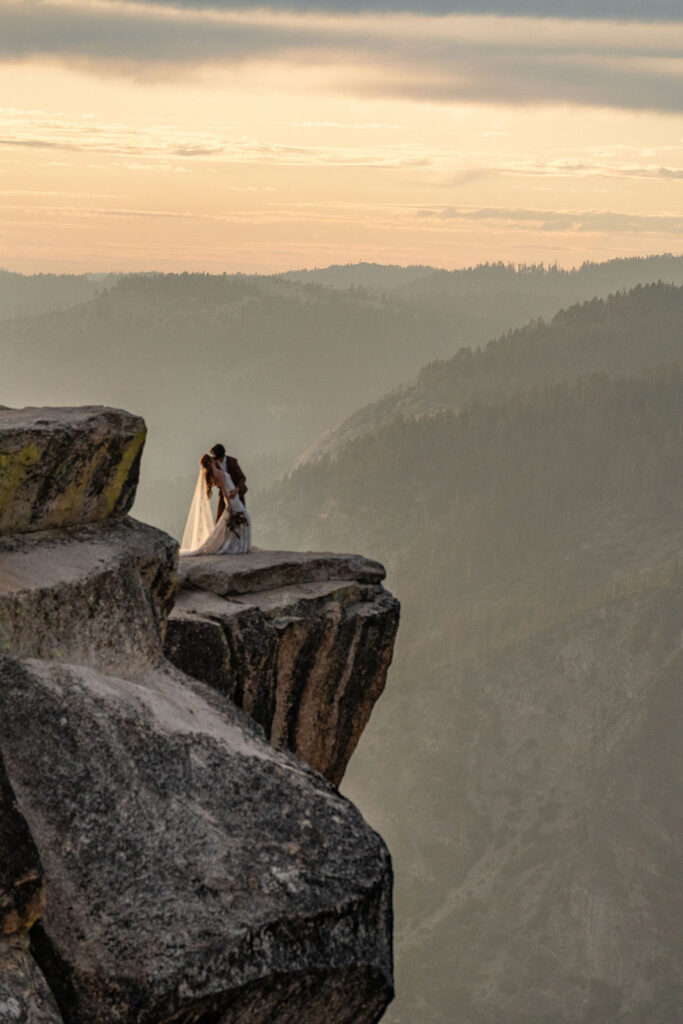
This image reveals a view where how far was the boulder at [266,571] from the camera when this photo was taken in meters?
20.8

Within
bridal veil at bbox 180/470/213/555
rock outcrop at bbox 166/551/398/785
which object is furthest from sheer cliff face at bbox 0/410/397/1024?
bridal veil at bbox 180/470/213/555

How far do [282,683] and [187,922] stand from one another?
8.60m

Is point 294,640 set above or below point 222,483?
below

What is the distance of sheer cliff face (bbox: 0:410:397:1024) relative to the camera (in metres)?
11.3

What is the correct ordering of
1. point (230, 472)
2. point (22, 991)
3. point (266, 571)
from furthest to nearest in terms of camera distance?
point (230, 472), point (266, 571), point (22, 991)

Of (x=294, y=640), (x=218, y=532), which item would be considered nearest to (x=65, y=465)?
(x=294, y=640)

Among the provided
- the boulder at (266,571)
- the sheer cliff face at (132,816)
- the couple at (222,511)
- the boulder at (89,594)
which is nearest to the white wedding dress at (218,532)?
the couple at (222,511)

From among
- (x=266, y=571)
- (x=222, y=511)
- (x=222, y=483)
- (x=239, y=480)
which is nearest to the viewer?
(x=266, y=571)

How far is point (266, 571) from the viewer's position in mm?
21312

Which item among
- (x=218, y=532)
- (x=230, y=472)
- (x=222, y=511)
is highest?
(x=230, y=472)

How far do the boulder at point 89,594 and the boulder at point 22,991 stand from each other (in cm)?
375

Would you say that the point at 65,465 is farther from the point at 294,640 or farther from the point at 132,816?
the point at 132,816

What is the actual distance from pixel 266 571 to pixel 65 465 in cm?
565

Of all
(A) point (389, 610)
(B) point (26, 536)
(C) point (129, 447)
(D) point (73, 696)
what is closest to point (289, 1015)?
(D) point (73, 696)
